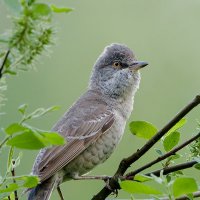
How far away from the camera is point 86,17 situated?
8.20 metres

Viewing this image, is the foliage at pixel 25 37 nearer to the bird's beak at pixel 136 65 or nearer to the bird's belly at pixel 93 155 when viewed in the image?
the bird's belly at pixel 93 155

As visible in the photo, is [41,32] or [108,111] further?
[108,111]

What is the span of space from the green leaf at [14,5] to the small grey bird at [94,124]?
287cm

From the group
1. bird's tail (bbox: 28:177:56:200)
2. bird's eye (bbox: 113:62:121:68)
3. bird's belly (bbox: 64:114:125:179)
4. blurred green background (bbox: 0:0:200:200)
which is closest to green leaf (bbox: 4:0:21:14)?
bird's tail (bbox: 28:177:56:200)

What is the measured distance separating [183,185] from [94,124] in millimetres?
3538

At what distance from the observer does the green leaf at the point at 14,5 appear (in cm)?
113

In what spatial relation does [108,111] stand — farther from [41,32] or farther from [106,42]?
[41,32]

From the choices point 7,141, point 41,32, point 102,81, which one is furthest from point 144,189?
point 102,81

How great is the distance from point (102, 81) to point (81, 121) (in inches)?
43.0

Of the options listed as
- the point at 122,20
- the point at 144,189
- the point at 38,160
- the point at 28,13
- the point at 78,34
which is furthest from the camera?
the point at 122,20

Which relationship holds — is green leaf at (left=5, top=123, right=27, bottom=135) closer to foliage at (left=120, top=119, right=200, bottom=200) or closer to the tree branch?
foliage at (left=120, top=119, right=200, bottom=200)

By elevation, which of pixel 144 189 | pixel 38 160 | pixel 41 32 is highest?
pixel 41 32

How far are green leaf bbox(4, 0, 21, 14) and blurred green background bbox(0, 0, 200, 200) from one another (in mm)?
5099

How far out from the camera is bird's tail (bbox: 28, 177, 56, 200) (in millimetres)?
3916
